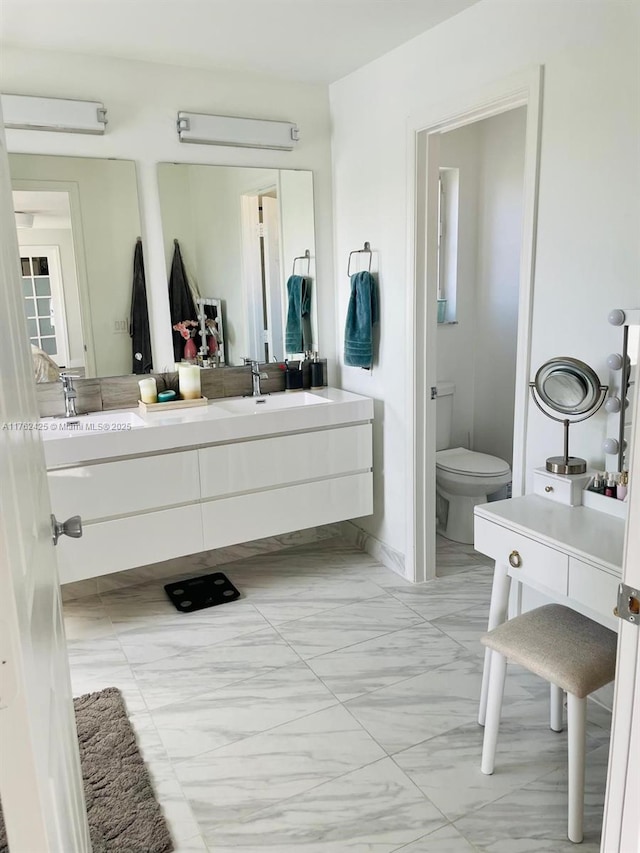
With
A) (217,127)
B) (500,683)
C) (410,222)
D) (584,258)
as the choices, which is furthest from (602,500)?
(217,127)

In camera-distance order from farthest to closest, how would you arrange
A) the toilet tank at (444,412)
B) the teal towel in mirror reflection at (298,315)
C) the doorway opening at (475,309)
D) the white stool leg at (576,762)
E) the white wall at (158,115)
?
the toilet tank at (444,412) → the doorway opening at (475,309) → the teal towel in mirror reflection at (298,315) → the white wall at (158,115) → the white stool leg at (576,762)

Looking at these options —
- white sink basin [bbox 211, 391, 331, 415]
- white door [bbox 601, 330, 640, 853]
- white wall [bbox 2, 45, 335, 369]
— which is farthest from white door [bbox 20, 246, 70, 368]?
white door [bbox 601, 330, 640, 853]

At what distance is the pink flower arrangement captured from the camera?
326cm

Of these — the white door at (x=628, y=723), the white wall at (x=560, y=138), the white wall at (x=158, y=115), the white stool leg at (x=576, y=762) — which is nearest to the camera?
the white door at (x=628, y=723)

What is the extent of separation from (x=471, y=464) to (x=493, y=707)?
1.88 m

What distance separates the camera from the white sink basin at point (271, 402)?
129 inches

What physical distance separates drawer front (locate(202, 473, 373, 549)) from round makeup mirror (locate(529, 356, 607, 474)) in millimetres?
1296

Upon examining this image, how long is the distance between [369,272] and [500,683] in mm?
2032

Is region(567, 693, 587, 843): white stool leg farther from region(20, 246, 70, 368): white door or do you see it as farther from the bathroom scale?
region(20, 246, 70, 368): white door

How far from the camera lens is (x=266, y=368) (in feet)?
11.6

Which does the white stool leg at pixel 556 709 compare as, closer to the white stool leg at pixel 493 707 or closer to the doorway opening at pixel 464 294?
the white stool leg at pixel 493 707

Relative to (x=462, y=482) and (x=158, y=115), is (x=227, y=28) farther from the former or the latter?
(x=462, y=482)

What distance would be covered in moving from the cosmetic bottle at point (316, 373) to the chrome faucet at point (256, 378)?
0.27 meters

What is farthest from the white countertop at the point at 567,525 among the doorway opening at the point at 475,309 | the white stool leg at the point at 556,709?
the doorway opening at the point at 475,309
